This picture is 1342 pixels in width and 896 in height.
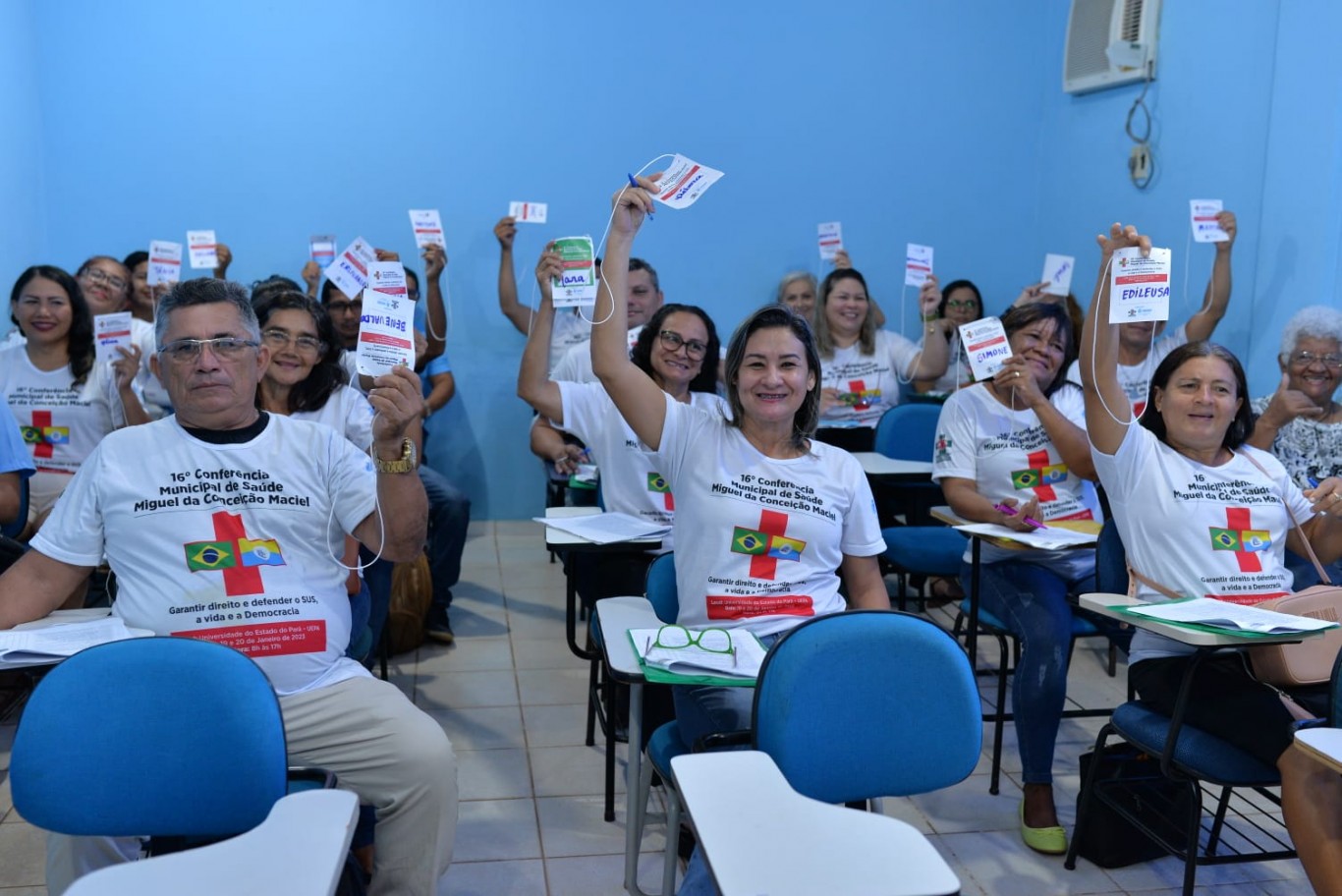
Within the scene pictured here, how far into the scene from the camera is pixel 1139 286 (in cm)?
260

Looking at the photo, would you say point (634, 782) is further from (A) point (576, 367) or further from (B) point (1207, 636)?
(A) point (576, 367)

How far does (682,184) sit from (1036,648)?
1.50m

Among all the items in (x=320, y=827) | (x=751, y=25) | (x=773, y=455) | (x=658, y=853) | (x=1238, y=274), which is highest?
(x=751, y=25)

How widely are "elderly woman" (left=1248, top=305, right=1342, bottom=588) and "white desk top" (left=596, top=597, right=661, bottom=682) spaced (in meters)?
2.20

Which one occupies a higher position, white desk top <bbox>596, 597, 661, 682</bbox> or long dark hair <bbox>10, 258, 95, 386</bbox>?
long dark hair <bbox>10, 258, 95, 386</bbox>

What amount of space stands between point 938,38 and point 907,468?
10.9 feet

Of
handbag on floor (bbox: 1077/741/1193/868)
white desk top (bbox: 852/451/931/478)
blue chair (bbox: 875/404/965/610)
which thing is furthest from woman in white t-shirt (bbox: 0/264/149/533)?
handbag on floor (bbox: 1077/741/1193/868)

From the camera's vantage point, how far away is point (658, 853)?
2.66 m

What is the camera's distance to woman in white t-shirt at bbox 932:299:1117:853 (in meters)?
2.96

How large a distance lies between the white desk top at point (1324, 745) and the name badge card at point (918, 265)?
12.1 feet

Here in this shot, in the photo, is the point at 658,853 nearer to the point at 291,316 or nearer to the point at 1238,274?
the point at 291,316

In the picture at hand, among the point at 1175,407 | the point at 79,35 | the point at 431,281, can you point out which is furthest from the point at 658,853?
the point at 79,35

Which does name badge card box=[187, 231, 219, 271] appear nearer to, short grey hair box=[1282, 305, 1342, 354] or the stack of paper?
the stack of paper

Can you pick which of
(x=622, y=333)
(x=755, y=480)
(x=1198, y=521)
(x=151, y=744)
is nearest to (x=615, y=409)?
(x=622, y=333)
